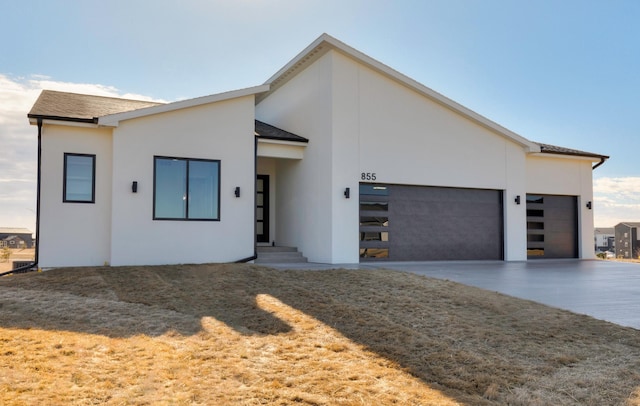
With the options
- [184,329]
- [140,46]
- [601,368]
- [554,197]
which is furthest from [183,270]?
[554,197]

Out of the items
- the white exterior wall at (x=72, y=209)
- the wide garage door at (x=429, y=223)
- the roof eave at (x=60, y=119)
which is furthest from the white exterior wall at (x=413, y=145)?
the roof eave at (x=60, y=119)

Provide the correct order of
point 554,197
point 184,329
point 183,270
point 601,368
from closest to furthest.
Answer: point 601,368 → point 184,329 → point 183,270 → point 554,197

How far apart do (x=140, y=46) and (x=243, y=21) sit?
2905 mm

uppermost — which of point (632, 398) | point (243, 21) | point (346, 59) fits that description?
point (243, 21)

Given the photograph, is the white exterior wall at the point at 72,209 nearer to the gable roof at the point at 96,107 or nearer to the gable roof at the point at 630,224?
the gable roof at the point at 96,107

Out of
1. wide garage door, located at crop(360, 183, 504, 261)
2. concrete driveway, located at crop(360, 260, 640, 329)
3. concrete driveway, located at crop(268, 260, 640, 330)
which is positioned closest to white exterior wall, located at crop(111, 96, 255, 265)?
wide garage door, located at crop(360, 183, 504, 261)

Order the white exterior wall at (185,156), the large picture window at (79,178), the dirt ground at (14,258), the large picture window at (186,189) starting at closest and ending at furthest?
1. the large picture window at (79,178)
2. the white exterior wall at (185,156)
3. the large picture window at (186,189)
4. the dirt ground at (14,258)

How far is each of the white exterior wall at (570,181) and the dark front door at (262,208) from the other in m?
8.90

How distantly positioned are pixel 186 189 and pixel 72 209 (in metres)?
2.58

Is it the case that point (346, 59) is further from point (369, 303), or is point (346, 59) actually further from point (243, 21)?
point (369, 303)

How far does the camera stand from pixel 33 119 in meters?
10.6

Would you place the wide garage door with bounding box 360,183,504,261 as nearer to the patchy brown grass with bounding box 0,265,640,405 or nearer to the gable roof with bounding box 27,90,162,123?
the patchy brown grass with bounding box 0,265,640,405

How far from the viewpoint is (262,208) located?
15.2m

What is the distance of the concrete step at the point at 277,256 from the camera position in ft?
42.3
